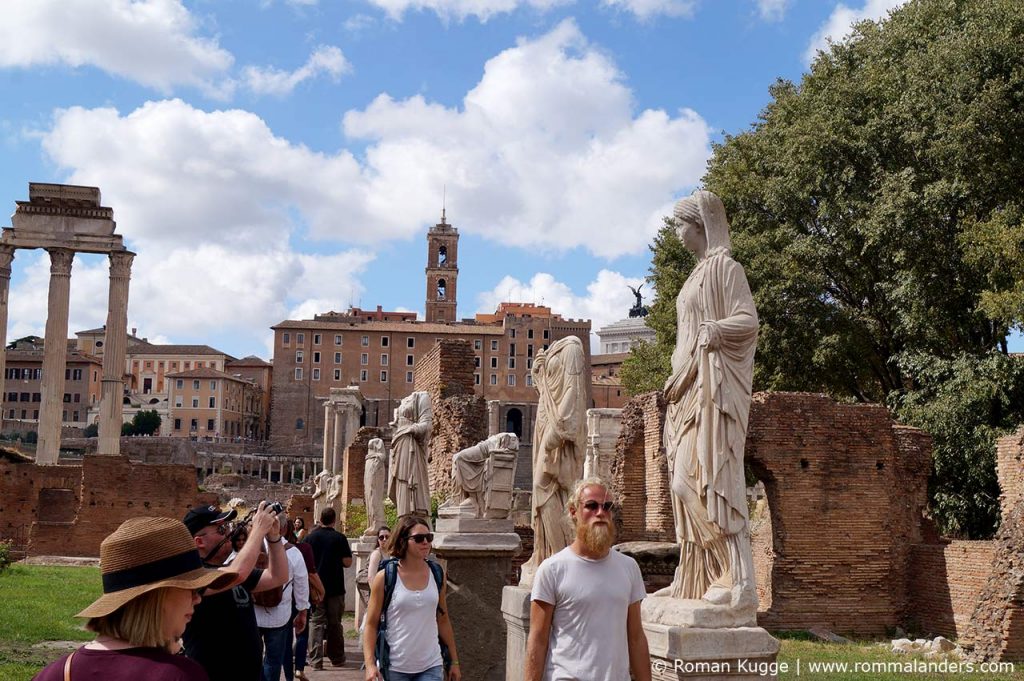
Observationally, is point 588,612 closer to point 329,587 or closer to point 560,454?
point 560,454

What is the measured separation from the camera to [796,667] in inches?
432

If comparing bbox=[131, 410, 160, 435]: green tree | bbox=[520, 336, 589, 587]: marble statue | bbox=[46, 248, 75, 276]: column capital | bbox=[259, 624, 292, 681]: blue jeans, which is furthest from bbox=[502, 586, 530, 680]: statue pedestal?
bbox=[131, 410, 160, 435]: green tree

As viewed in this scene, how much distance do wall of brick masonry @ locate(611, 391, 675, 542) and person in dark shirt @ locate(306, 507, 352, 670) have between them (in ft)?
27.0

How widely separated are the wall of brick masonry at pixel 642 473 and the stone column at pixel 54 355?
33082 millimetres

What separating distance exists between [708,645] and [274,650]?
3220 mm

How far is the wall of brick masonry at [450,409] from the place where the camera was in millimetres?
18500

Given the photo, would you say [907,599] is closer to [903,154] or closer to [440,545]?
[903,154]

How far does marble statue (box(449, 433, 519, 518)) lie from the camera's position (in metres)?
9.26

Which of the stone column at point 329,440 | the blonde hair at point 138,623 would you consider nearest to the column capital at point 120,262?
the stone column at point 329,440

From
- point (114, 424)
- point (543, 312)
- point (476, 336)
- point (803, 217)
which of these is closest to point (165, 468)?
point (114, 424)

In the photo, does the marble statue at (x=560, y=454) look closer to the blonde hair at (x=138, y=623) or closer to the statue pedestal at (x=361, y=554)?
the blonde hair at (x=138, y=623)

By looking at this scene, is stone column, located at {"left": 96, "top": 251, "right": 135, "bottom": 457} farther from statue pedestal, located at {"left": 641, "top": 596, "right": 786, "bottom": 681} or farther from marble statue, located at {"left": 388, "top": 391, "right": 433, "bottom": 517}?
statue pedestal, located at {"left": 641, "top": 596, "right": 786, "bottom": 681}

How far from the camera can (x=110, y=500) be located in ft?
112

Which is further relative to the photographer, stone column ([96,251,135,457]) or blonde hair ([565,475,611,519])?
stone column ([96,251,135,457])
